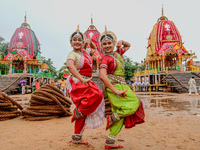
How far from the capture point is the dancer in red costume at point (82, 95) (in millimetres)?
2129

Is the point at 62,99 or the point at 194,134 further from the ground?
the point at 62,99

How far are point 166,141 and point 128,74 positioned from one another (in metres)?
31.2

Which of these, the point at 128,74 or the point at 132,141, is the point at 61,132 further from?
the point at 128,74

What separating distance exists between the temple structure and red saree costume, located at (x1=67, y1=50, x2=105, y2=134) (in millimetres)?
23390

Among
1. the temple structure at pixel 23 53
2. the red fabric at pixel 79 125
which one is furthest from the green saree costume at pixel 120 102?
the temple structure at pixel 23 53

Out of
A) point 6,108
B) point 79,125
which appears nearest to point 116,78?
point 79,125

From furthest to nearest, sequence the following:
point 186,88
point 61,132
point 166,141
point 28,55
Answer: point 28,55 → point 186,88 → point 61,132 → point 166,141

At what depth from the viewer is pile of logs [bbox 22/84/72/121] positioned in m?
3.81

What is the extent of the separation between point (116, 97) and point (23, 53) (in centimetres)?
2467

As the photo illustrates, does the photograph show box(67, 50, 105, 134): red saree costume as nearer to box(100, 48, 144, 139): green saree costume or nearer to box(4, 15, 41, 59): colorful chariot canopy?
box(100, 48, 144, 139): green saree costume

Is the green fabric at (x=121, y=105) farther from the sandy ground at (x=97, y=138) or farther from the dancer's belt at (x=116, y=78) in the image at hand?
the sandy ground at (x=97, y=138)

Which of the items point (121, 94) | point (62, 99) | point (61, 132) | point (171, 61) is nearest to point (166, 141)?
point (121, 94)

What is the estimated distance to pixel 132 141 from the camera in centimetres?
236

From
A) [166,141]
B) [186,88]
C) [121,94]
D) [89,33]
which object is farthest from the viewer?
[89,33]
